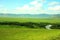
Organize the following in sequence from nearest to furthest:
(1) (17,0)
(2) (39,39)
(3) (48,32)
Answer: (2) (39,39) → (3) (48,32) → (1) (17,0)

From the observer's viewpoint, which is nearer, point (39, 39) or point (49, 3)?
point (39, 39)

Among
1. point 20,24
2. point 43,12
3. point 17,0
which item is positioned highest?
point 17,0

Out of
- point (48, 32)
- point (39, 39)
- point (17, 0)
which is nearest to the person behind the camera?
point (39, 39)

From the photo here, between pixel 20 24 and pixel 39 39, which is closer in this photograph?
pixel 39 39

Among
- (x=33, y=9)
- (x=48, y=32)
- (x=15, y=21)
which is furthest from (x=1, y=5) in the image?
(x=48, y=32)

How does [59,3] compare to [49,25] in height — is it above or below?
above

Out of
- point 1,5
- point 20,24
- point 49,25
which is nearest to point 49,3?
point 49,25

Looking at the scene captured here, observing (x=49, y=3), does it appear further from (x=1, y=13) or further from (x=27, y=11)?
(x=1, y=13)

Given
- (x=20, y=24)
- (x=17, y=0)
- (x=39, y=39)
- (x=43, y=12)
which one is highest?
(x=17, y=0)

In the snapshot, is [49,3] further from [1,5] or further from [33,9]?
[1,5]
